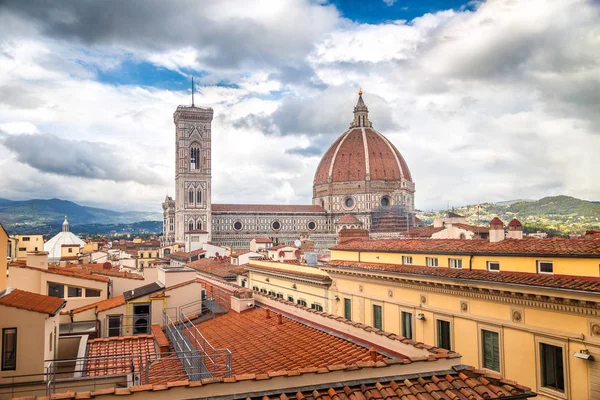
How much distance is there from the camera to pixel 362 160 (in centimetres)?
12475

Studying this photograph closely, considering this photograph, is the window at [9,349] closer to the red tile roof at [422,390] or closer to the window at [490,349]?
the red tile roof at [422,390]

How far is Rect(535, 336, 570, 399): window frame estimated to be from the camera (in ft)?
35.6

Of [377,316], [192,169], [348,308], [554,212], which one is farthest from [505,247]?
[192,169]

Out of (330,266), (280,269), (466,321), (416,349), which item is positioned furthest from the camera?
(280,269)

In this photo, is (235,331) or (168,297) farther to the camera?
(168,297)

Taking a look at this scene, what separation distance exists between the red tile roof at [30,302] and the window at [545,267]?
36.0 ft

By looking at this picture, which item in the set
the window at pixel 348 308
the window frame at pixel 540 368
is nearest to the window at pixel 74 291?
the window at pixel 348 308

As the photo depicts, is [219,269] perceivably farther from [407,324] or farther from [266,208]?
[266,208]

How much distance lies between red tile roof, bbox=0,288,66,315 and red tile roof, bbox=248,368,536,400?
439cm

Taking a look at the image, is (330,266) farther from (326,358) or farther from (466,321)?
(326,358)

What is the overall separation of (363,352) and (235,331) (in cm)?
461

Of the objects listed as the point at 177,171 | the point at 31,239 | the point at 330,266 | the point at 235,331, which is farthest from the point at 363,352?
the point at 177,171

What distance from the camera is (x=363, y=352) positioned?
939cm

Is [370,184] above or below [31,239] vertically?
above
